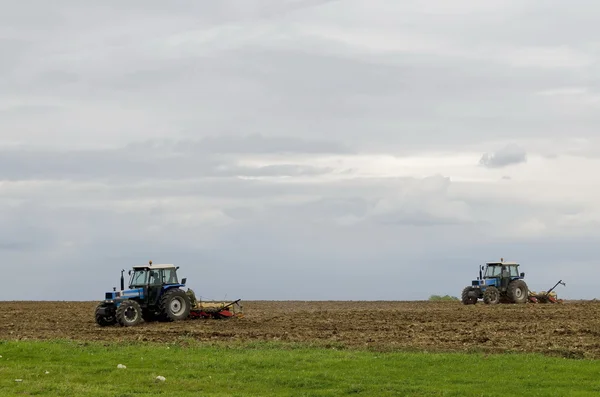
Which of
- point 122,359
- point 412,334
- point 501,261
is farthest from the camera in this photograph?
point 501,261

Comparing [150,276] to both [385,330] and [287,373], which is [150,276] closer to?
[385,330]

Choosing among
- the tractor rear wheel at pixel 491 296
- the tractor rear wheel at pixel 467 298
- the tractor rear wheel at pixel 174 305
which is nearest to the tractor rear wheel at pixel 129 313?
the tractor rear wheel at pixel 174 305

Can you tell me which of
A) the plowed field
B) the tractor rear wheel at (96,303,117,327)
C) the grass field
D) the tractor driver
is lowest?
the grass field

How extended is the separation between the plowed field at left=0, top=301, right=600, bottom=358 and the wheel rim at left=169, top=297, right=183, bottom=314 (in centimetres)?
99

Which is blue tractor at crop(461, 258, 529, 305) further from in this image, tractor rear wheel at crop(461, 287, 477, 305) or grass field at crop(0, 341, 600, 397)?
grass field at crop(0, 341, 600, 397)

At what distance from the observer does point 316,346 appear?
31.8 metres

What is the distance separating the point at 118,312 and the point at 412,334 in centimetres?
1505

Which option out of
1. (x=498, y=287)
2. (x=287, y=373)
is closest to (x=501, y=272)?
(x=498, y=287)

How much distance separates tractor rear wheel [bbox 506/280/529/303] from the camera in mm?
63156

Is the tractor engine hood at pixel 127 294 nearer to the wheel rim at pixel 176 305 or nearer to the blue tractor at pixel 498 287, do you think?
the wheel rim at pixel 176 305

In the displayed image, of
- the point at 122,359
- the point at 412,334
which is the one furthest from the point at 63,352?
the point at 412,334

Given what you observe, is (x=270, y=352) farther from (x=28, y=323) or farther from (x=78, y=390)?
(x=28, y=323)

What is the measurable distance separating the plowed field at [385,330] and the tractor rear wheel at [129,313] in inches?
30.2

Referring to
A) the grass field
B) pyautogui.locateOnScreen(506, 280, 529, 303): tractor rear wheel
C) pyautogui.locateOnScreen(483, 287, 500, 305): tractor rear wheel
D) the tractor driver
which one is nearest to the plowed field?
the tractor driver
